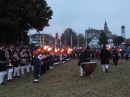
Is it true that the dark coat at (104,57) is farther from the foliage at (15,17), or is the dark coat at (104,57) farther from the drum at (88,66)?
the foliage at (15,17)

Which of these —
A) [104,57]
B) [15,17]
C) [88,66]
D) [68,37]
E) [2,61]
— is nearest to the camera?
[2,61]

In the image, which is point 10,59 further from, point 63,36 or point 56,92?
point 63,36

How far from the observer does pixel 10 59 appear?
1450cm

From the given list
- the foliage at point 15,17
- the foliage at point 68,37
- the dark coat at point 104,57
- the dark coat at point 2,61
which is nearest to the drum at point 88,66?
the dark coat at point 104,57

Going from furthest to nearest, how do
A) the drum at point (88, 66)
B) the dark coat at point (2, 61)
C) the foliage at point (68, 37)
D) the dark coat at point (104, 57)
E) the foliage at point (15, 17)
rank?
the foliage at point (68, 37)
the foliage at point (15, 17)
the dark coat at point (104, 57)
the drum at point (88, 66)
the dark coat at point (2, 61)

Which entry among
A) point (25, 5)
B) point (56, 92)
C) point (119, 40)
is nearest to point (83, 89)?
point (56, 92)

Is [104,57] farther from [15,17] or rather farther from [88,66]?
[15,17]

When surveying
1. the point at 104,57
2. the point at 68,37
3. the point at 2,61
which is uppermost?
the point at 68,37

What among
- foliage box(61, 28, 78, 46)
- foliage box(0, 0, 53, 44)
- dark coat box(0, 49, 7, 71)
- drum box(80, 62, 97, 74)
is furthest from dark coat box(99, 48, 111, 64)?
foliage box(61, 28, 78, 46)

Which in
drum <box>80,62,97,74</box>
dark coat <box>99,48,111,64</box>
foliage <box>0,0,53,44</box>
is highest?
foliage <box>0,0,53,44</box>

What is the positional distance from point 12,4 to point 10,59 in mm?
11764

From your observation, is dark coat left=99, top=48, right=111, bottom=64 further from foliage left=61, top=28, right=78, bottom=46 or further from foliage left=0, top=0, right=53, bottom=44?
foliage left=61, top=28, right=78, bottom=46

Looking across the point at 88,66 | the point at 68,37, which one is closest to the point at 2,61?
the point at 88,66

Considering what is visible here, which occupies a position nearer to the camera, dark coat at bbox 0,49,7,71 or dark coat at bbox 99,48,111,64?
dark coat at bbox 0,49,7,71
